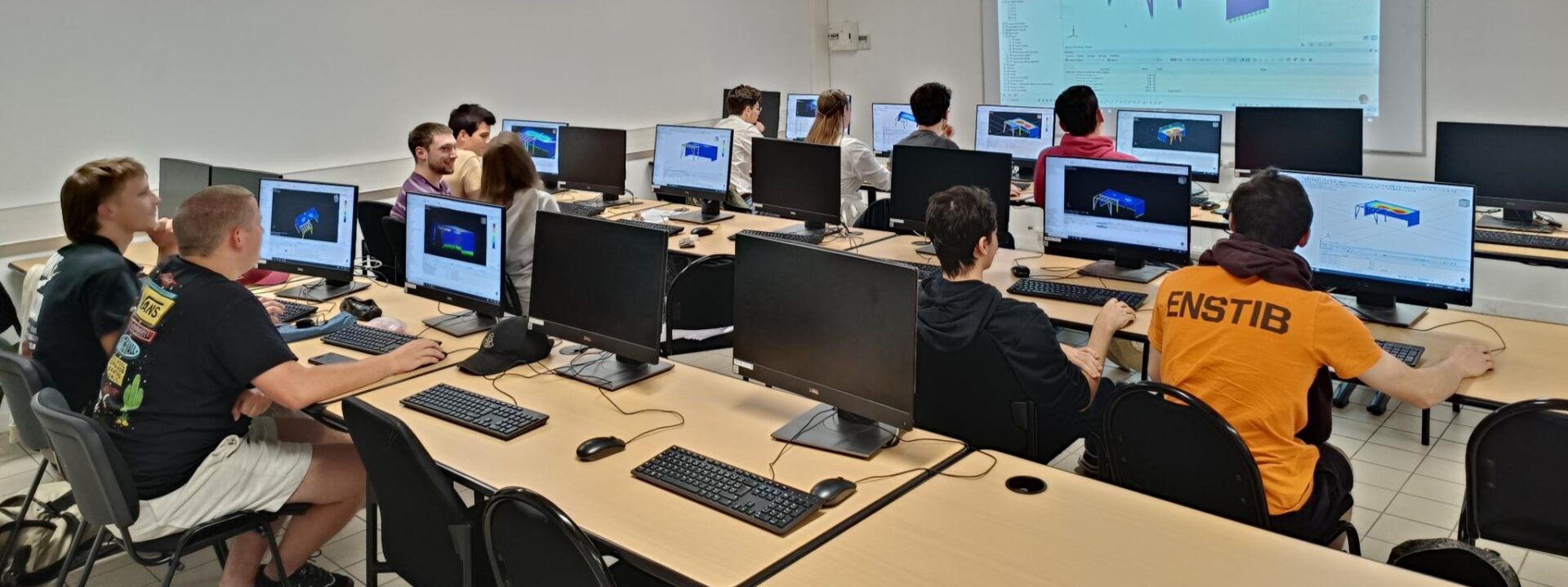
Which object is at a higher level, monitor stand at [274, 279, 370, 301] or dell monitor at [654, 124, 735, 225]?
dell monitor at [654, 124, 735, 225]

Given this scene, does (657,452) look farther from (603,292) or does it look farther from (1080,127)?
(1080,127)

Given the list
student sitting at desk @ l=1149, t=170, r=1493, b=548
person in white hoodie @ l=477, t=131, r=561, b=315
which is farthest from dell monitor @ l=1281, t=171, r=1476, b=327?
person in white hoodie @ l=477, t=131, r=561, b=315

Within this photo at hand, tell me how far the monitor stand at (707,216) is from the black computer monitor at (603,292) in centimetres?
258

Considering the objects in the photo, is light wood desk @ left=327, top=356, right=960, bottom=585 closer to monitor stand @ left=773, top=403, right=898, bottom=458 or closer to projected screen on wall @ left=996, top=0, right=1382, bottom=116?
monitor stand @ left=773, top=403, right=898, bottom=458

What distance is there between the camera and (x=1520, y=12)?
5.67 meters

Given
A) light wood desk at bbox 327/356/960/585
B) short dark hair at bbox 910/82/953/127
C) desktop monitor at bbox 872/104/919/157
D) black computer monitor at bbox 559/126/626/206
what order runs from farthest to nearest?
desktop monitor at bbox 872/104/919/157 → black computer monitor at bbox 559/126/626/206 → short dark hair at bbox 910/82/953/127 → light wood desk at bbox 327/356/960/585

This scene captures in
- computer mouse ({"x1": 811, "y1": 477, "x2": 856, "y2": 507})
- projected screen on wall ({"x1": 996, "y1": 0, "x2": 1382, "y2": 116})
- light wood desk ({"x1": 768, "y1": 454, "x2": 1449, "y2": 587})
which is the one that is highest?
projected screen on wall ({"x1": 996, "y1": 0, "x2": 1382, "y2": 116})

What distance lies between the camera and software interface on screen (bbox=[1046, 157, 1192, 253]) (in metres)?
3.78

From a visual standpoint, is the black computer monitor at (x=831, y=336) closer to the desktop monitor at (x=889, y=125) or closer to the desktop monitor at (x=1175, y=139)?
the desktop monitor at (x=1175, y=139)

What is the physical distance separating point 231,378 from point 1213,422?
7.67ft

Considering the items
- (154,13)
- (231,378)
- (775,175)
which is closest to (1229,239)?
(231,378)

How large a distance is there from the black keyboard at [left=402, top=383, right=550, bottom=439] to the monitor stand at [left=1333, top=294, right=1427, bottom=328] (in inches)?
98.9

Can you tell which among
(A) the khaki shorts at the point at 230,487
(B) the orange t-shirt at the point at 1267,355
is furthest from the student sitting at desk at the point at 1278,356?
(A) the khaki shorts at the point at 230,487

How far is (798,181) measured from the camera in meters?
5.00
